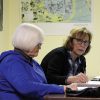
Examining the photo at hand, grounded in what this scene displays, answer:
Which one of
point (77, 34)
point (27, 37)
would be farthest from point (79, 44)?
point (27, 37)

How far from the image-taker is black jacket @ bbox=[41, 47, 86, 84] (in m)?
2.48

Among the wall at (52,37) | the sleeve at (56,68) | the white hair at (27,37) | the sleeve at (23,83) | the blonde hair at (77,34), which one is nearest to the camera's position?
the sleeve at (23,83)

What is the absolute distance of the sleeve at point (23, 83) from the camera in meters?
1.62

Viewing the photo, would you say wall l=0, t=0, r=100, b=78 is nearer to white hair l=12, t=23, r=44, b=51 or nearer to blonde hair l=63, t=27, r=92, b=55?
blonde hair l=63, t=27, r=92, b=55

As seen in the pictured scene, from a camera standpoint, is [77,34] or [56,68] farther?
[77,34]

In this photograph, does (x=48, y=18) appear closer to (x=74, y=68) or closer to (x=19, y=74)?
(x=74, y=68)

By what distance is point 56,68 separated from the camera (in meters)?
2.53

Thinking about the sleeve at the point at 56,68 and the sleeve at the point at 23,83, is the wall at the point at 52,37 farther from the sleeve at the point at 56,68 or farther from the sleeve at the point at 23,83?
the sleeve at the point at 23,83

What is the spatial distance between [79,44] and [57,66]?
30 centimetres

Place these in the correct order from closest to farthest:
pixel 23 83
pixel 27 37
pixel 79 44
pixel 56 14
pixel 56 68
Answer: pixel 23 83 < pixel 27 37 < pixel 56 68 < pixel 79 44 < pixel 56 14

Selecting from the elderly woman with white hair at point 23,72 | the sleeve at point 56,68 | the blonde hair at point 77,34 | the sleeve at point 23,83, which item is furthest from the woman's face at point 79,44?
the sleeve at point 23,83

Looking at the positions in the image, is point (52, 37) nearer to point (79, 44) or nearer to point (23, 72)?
point (79, 44)

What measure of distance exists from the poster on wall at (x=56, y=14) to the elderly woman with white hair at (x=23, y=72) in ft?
6.66

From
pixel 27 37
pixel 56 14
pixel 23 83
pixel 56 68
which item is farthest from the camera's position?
pixel 56 14
